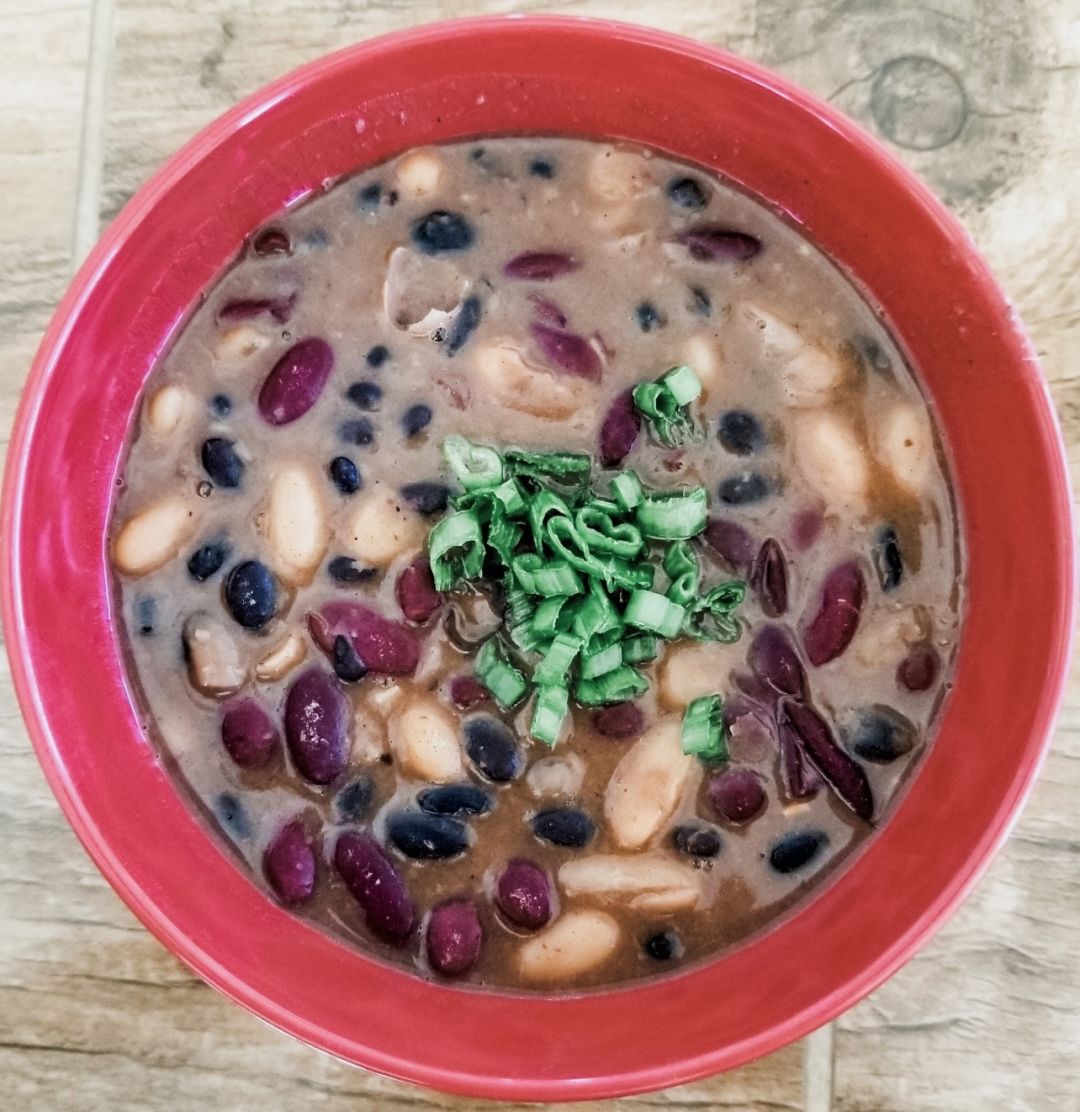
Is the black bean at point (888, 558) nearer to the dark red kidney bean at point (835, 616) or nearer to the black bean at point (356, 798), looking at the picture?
the dark red kidney bean at point (835, 616)

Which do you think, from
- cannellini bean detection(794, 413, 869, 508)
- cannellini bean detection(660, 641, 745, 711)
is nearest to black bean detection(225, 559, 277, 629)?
cannellini bean detection(660, 641, 745, 711)

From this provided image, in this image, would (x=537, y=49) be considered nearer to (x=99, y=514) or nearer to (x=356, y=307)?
(x=356, y=307)

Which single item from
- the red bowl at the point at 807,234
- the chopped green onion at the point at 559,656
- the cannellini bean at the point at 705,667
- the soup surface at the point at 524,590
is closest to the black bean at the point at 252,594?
the soup surface at the point at 524,590

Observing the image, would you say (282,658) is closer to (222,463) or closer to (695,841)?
(222,463)

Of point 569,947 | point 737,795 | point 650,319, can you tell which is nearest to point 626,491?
point 650,319

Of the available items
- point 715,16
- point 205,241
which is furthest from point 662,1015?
point 715,16

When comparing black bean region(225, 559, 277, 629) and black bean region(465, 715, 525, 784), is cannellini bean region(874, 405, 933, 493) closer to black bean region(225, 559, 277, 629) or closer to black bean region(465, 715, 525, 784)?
black bean region(465, 715, 525, 784)
